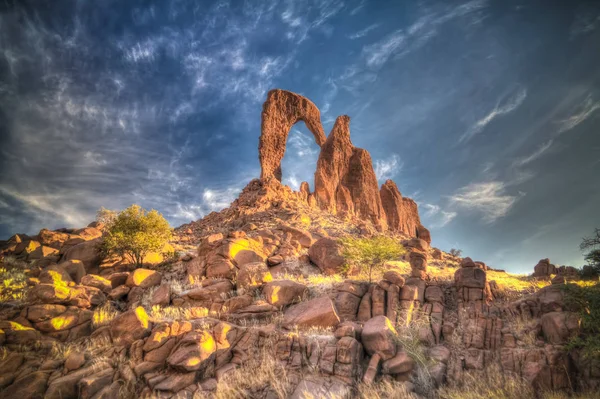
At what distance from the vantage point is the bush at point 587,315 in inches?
278

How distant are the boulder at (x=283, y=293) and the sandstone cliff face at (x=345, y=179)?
40.0 meters

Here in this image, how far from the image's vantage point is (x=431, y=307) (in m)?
11.2

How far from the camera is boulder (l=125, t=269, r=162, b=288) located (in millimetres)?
14265

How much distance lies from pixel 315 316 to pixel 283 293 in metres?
2.47

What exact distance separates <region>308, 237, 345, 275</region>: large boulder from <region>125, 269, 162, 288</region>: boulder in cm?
961

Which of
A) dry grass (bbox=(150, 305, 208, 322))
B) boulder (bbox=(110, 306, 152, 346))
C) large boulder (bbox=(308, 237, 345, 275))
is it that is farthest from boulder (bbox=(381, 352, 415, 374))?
large boulder (bbox=(308, 237, 345, 275))

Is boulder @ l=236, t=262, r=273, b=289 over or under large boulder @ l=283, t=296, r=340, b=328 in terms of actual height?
over

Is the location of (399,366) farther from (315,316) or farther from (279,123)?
(279,123)

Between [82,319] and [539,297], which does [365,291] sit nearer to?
[539,297]

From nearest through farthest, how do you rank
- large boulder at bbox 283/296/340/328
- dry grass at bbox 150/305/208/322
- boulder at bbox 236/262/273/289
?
large boulder at bbox 283/296/340/328 < dry grass at bbox 150/305/208/322 < boulder at bbox 236/262/273/289

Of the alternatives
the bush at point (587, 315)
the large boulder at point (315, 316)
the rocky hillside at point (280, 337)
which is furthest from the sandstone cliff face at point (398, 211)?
the large boulder at point (315, 316)

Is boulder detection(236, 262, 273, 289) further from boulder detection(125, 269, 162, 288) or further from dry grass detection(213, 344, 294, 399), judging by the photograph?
dry grass detection(213, 344, 294, 399)

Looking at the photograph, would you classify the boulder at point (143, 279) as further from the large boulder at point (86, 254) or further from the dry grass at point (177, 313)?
the large boulder at point (86, 254)

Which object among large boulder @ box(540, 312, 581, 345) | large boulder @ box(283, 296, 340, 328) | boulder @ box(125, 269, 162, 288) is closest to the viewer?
large boulder @ box(540, 312, 581, 345)
